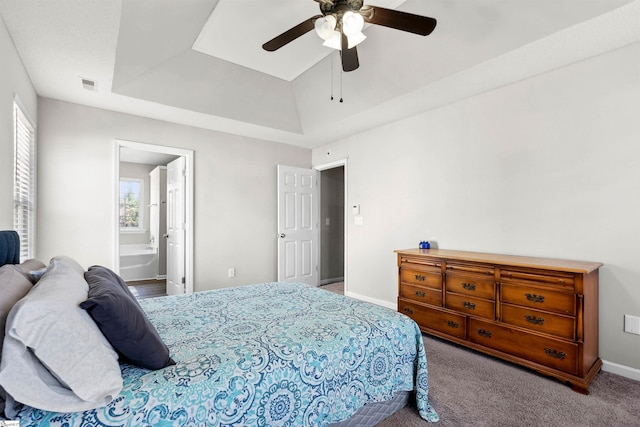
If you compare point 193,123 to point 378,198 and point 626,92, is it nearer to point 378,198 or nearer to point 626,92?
point 378,198

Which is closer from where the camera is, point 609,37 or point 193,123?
point 609,37

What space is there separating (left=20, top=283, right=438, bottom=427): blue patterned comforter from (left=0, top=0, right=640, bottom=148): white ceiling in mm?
2060

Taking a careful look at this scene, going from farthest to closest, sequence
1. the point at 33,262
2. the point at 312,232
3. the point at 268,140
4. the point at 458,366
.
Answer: the point at 312,232
the point at 268,140
the point at 458,366
the point at 33,262

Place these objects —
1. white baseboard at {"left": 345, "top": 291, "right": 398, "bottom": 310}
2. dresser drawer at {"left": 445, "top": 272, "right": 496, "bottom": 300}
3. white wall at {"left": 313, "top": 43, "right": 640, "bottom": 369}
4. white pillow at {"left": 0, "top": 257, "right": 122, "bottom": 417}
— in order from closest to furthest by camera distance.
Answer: white pillow at {"left": 0, "top": 257, "right": 122, "bottom": 417} → white wall at {"left": 313, "top": 43, "right": 640, "bottom": 369} → dresser drawer at {"left": 445, "top": 272, "right": 496, "bottom": 300} → white baseboard at {"left": 345, "top": 291, "right": 398, "bottom": 310}

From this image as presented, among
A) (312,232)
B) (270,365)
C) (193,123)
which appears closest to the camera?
(270,365)

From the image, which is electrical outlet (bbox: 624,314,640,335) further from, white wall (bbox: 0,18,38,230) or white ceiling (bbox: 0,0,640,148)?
white wall (bbox: 0,18,38,230)

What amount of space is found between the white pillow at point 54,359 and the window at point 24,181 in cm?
207

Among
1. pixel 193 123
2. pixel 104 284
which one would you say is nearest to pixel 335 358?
pixel 104 284

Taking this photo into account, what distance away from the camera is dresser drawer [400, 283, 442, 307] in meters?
3.00

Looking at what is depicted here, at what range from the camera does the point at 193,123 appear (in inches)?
161

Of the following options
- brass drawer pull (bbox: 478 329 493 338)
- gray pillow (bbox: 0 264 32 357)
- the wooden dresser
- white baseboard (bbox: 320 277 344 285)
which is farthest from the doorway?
gray pillow (bbox: 0 264 32 357)

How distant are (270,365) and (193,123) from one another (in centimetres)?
362

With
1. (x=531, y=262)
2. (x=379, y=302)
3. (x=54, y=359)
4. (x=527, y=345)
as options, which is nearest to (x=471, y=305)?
(x=527, y=345)

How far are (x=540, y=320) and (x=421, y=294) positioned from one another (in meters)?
1.03
